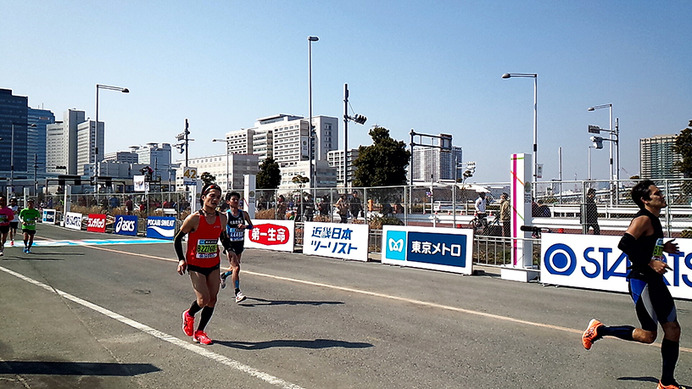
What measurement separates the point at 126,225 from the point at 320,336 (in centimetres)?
2475

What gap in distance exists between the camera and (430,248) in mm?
14305

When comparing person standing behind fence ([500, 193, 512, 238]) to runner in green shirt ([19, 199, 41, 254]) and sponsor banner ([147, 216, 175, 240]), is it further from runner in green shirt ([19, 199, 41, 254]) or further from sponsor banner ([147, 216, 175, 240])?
sponsor banner ([147, 216, 175, 240])

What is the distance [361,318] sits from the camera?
7938 mm

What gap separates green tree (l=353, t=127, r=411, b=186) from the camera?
45156mm

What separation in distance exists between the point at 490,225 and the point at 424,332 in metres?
10.5

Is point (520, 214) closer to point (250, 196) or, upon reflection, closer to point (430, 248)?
point (430, 248)

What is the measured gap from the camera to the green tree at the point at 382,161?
45.2m

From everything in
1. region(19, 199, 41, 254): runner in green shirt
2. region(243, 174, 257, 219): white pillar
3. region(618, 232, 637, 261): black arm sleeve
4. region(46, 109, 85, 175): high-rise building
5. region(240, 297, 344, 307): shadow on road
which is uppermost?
region(46, 109, 85, 175): high-rise building

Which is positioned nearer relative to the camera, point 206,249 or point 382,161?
point 206,249

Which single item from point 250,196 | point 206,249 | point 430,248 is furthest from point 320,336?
point 250,196

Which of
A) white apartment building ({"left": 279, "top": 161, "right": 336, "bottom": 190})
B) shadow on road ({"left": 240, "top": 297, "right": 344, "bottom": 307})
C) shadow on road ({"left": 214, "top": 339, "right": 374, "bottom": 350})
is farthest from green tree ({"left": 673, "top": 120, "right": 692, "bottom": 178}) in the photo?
white apartment building ({"left": 279, "top": 161, "right": 336, "bottom": 190})

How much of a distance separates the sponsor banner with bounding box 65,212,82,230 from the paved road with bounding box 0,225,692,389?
22937 millimetres

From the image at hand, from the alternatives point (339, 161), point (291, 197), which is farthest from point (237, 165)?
point (291, 197)

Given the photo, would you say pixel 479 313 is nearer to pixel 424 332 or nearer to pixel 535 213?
pixel 424 332
